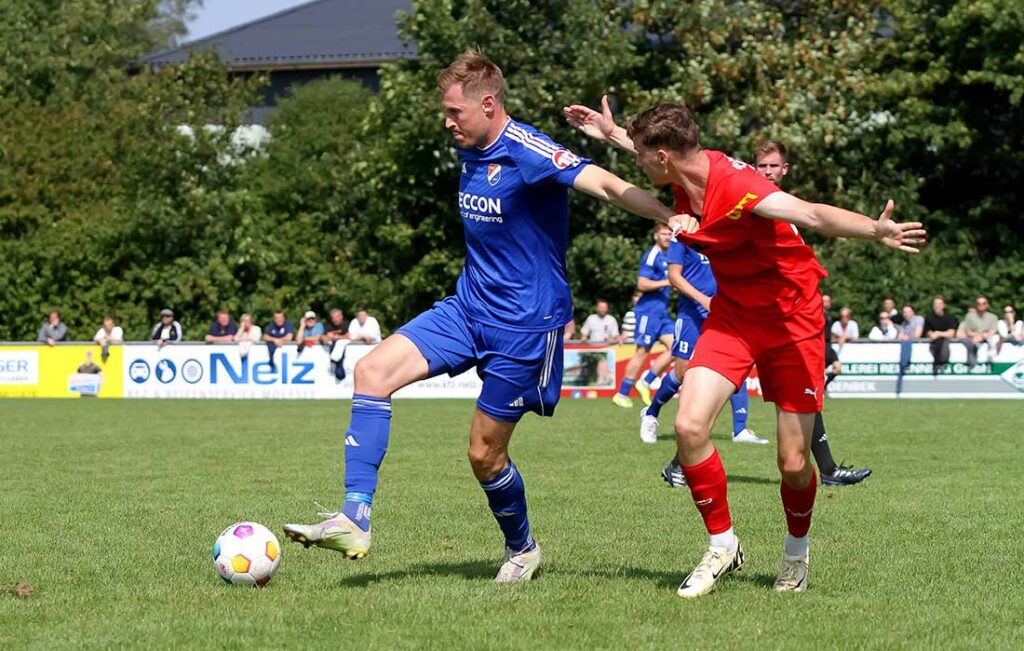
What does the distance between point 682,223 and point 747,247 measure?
1.62 ft

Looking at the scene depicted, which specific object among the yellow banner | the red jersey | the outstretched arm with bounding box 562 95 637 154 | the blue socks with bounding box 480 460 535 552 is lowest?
the yellow banner

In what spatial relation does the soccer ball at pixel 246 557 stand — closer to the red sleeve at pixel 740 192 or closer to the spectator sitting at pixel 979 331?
the red sleeve at pixel 740 192

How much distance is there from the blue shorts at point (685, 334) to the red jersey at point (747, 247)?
6970 millimetres

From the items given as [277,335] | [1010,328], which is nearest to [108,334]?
[277,335]

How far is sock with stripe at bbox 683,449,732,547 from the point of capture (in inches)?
266

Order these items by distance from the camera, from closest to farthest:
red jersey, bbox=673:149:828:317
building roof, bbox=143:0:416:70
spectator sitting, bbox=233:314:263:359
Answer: red jersey, bbox=673:149:828:317
spectator sitting, bbox=233:314:263:359
building roof, bbox=143:0:416:70

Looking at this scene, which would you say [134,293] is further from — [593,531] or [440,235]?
[593,531]

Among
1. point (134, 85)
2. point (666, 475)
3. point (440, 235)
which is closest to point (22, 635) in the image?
point (666, 475)

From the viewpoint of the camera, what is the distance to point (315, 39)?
55844 millimetres

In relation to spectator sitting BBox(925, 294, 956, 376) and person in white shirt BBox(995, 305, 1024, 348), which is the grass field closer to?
spectator sitting BBox(925, 294, 956, 376)

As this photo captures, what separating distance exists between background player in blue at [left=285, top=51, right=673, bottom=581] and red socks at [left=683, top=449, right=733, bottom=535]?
0.75 m

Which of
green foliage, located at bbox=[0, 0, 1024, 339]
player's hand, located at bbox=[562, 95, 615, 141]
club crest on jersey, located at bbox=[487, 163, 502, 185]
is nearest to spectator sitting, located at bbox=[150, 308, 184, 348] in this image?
green foliage, located at bbox=[0, 0, 1024, 339]

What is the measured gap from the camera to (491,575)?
7.23m

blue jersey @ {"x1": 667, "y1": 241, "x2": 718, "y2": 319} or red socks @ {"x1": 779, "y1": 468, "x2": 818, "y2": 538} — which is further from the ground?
blue jersey @ {"x1": 667, "y1": 241, "x2": 718, "y2": 319}
